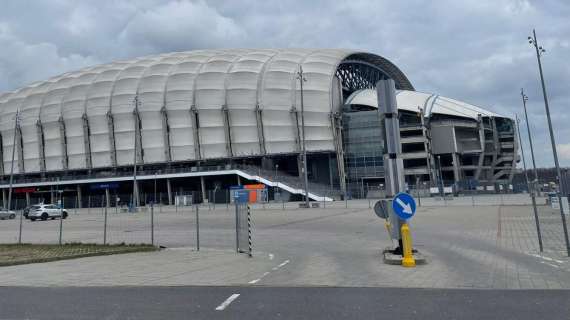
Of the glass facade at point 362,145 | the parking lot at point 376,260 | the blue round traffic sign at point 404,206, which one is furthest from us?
the glass facade at point 362,145

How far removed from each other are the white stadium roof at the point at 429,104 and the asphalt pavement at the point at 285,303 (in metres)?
81.8

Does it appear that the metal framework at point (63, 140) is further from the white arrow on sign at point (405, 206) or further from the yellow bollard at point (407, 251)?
the yellow bollard at point (407, 251)

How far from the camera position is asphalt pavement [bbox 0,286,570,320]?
6.28 m

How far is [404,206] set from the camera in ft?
38.0

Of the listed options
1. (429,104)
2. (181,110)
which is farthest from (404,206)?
(429,104)

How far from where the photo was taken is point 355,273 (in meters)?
10.1

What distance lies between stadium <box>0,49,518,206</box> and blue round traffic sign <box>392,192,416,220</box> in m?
61.4

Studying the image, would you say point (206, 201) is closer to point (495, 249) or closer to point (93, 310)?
point (495, 249)

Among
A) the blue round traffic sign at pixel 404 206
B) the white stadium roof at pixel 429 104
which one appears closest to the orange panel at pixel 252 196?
the white stadium roof at pixel 429 104

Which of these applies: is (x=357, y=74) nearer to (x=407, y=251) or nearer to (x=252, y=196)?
(x=252, y=196)

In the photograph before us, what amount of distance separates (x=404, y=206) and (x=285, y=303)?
5574 millimetres

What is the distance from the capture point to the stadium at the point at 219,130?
80.0m

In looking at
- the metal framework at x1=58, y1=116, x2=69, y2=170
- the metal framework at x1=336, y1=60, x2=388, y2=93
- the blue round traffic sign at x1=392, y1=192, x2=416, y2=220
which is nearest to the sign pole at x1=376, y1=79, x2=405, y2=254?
the blue round traffic sign at x1=392, y1=192, x2=416, y2=220

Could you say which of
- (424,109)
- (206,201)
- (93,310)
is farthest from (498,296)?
(424,109)
